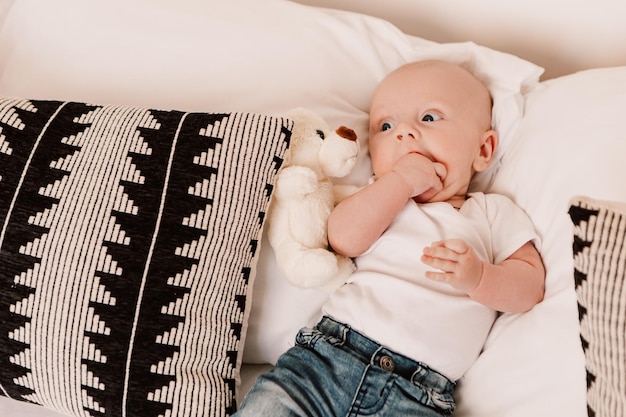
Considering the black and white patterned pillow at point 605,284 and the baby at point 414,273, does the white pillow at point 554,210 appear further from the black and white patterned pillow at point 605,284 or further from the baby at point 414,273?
the black and white patterned pillow at point 605,284

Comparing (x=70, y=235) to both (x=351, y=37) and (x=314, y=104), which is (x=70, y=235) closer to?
(x=314, y=104)

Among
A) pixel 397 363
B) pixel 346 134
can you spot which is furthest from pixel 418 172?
pixel 397 363

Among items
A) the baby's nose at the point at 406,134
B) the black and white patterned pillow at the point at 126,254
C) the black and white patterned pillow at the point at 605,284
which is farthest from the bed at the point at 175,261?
the baby's nose at the point at 406,134

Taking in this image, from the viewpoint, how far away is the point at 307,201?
93 centimetres

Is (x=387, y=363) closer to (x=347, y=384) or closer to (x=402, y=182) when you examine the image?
(x=347, y=384)

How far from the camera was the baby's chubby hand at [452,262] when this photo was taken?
84 cm

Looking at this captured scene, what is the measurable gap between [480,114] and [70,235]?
74 cm

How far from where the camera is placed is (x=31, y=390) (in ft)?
2.84

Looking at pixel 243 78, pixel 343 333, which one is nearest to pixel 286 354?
pixel 343 333

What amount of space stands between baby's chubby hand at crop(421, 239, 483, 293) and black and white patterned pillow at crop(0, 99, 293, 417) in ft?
0.92

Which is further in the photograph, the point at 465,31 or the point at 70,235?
the point at 465,31

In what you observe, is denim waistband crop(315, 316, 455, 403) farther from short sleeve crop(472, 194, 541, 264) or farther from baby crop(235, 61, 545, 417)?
short sleeve crop(472, 194, 541, 264)

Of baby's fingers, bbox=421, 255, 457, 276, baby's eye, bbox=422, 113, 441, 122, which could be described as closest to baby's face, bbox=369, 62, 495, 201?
baby's eye, bbox=422, 113, 441, 122

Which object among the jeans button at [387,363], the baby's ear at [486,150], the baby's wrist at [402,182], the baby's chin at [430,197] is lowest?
the jeans button at [387,363]
